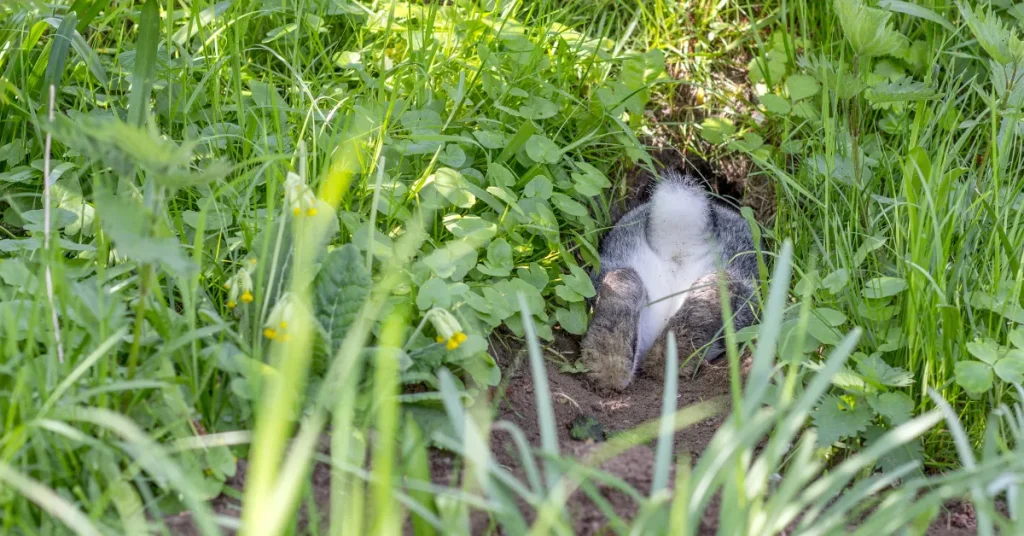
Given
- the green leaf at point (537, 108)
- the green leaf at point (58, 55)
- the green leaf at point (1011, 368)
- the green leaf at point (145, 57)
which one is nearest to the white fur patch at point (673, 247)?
the green leaf at point (537, 108)

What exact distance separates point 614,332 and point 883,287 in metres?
0.92

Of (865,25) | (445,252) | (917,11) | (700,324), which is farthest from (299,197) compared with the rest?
(917,11)

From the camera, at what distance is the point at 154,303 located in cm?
207

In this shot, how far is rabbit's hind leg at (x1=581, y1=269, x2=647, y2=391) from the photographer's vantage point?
3.06 metres

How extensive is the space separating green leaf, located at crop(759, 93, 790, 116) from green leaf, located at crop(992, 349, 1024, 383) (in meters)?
1.49

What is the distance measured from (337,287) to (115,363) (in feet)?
1.62

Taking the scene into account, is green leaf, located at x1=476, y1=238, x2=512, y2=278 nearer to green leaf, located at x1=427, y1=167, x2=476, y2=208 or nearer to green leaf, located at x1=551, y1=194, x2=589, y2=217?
green leaf, located at x1=427, y1=167, x2=476, y2=208

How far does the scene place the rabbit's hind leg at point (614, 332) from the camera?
Result: 306 cm

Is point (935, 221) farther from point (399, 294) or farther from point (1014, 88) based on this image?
point (399, 294)

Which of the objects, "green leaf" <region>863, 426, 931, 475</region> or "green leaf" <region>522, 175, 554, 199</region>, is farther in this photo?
"green leaf" <region>522, 175, 554, 199</region>

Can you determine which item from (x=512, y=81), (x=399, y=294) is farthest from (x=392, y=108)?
(x=399, y=294)

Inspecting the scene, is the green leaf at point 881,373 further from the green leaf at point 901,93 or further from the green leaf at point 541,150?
the green leaf at point 541,150

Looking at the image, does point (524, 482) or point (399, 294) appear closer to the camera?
point (524, 482)

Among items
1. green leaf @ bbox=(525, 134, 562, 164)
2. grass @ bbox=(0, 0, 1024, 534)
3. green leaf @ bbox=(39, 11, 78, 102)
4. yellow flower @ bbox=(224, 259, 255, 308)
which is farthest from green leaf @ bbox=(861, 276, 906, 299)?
green leaf @ bbox=(39, 11, 78, 102)
